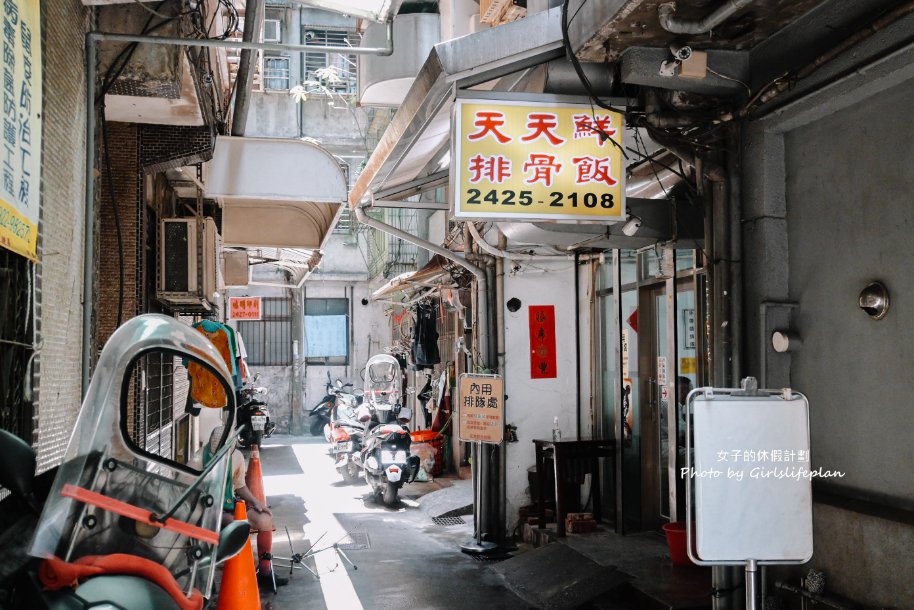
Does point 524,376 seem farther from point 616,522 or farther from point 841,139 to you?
point 841,139

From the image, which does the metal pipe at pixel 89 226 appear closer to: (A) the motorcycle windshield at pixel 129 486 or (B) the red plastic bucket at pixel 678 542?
(A) the motorcycle windshield at pixel 129 486

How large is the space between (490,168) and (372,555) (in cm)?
659

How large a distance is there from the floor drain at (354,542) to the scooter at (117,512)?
762 cm

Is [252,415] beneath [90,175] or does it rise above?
beneath

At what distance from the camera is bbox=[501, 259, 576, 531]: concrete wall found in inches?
478

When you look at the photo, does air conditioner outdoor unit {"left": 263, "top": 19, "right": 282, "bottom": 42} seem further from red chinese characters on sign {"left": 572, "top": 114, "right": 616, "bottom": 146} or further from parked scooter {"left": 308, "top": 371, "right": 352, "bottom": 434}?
red chinese characters on sign {"left": 572, "top": 114, "right": 616, "bottom": 146}

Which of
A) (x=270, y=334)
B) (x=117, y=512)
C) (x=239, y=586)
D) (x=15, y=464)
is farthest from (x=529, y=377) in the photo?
(x=270, y=334)

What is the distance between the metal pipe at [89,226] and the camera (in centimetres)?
624

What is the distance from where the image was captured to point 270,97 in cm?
2458

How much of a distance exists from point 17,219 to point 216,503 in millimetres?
1909

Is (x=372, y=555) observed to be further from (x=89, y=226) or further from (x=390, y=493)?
(x=89, y=226)

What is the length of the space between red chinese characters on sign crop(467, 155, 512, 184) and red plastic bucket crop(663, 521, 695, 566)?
179 inches

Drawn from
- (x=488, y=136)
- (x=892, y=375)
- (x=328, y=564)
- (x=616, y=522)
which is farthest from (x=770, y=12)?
(x=328, y=564)

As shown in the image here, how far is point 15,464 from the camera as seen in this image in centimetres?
325
